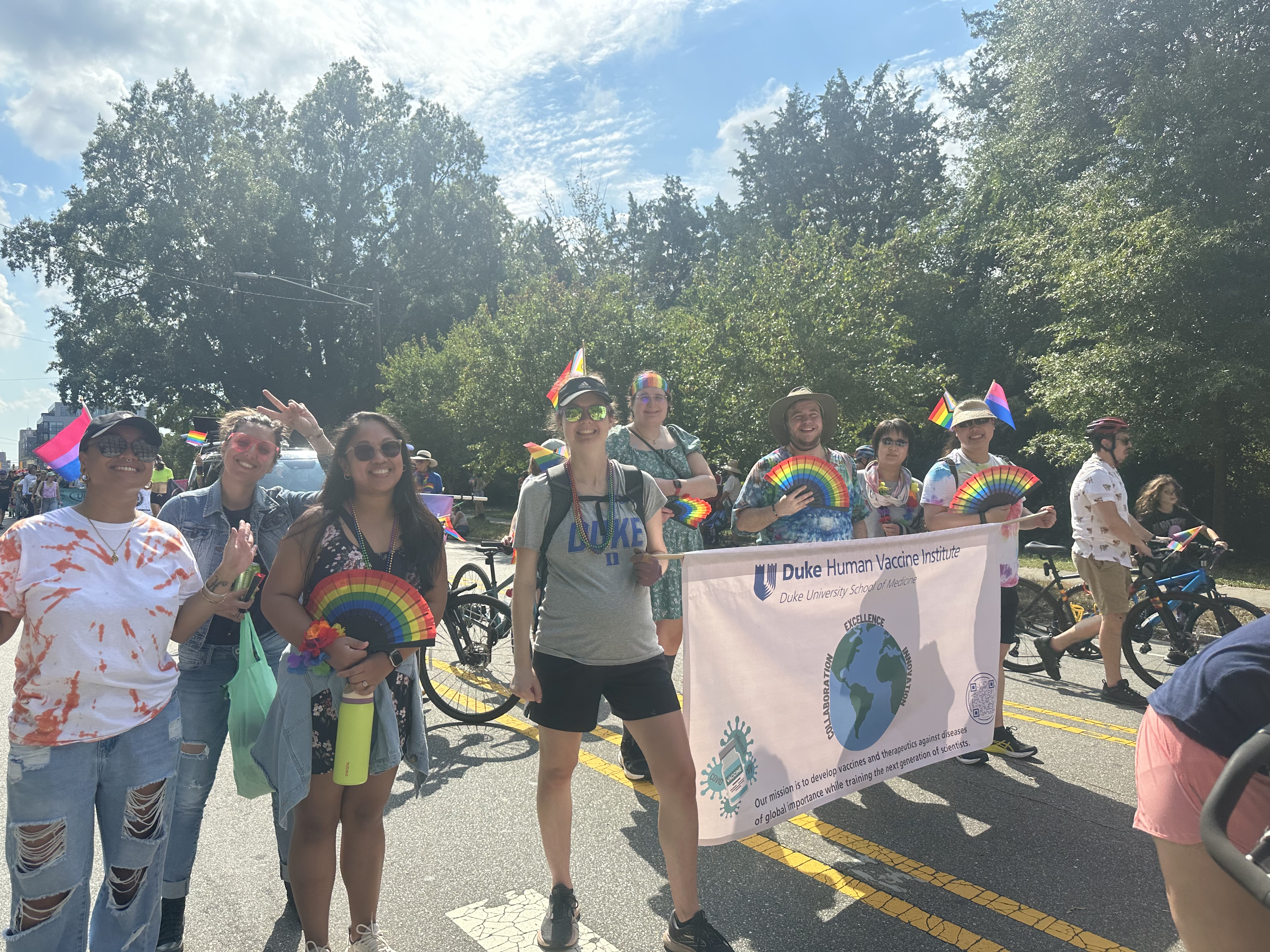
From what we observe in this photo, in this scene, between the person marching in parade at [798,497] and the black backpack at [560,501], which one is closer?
the black backpack at [560,501]

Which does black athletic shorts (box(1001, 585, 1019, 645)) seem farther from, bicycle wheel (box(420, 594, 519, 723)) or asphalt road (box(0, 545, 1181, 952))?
bicycle wheel (box(420, 594, 519, 723))

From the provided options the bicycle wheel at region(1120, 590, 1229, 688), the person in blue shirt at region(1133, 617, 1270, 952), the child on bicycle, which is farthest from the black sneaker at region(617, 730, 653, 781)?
the child on bicycle

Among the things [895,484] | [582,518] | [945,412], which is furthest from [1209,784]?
[895,484]

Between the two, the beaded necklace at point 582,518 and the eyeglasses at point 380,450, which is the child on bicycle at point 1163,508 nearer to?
the beaded necklace at point 582,518

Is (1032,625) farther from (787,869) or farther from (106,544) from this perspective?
(106,544)

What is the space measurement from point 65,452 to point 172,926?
1.72 metres

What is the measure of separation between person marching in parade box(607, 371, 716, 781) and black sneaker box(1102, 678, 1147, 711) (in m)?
3.64

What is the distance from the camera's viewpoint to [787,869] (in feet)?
11.7

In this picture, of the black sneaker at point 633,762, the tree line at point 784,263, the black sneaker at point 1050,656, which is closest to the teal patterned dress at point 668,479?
the black sneaker at point 633,762

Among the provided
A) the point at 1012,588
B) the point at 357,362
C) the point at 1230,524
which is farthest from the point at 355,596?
the point at 357,362

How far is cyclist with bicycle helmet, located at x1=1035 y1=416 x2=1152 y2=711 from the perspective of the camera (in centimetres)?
586

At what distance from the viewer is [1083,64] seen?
22.7 m

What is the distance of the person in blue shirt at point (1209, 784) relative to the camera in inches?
69.4

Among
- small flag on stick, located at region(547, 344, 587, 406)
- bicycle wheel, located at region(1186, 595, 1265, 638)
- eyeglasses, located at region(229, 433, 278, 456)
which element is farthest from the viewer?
bicycle wheel, located at region(1186, 595, 1265, 638)
